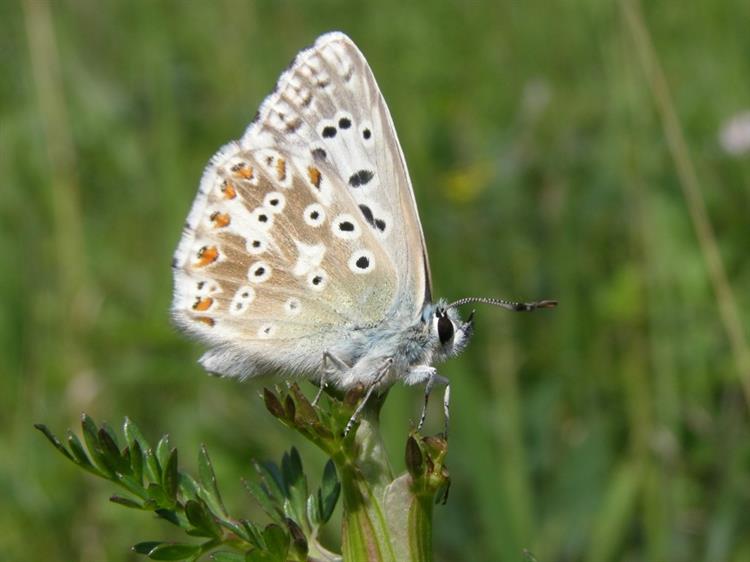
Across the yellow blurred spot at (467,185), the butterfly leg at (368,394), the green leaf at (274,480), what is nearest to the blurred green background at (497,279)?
the yellow blurred spot at (467,185)

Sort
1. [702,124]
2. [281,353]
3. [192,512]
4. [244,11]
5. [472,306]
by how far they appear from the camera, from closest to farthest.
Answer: [192,512] → [281,353] → [472,306] → [702,124] → [244,11]

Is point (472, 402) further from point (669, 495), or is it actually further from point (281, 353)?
point (281, 353)

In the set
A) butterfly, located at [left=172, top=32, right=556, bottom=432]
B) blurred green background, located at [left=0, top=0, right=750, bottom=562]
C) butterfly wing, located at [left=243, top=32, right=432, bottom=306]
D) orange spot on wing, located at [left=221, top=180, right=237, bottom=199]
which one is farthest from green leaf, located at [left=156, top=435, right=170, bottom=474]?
blurred green background, located at [left=0, top=0, right=750, bottom=562]

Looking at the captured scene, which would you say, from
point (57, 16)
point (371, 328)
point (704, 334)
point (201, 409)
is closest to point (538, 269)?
point (704, 334)

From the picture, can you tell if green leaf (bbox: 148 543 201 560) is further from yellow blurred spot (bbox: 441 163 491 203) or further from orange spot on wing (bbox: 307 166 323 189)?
yellow blurred spot (bbox: 441 163 491 203)

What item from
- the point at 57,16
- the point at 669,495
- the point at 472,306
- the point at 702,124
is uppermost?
the point at 57,16

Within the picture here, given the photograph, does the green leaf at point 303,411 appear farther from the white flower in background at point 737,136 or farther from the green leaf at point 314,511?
the white flower in background at point 737,136
